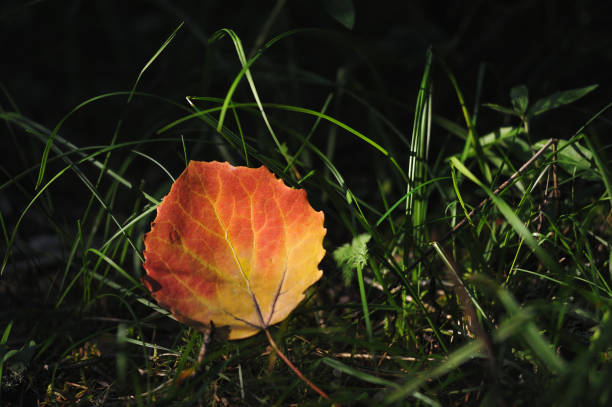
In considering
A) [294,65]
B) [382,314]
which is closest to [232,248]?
[382,314]

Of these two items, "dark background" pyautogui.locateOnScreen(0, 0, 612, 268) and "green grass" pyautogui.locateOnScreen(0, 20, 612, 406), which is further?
"dark background" pyautogui.locateOnScreen(0, 0, 612, 268)

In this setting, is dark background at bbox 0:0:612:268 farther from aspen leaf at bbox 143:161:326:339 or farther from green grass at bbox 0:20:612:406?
aspen leaf at bbox 143:161:326:339

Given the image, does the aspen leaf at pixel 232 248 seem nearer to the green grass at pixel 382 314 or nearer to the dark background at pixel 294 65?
the green grass at pixel 382 314

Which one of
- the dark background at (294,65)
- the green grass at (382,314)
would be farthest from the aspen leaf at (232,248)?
the dark background at (294,65)

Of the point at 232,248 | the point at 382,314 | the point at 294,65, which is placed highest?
the point at 294,65

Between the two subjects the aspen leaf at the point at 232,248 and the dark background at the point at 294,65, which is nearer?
the aspen leaf at the point at 232,248

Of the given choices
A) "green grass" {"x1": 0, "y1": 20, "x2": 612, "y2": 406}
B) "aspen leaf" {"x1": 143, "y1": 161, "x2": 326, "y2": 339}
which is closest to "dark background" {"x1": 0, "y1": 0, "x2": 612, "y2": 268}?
"green grass" {"x1": 0, "y1": 20, "x2": 612, "y2": 406}

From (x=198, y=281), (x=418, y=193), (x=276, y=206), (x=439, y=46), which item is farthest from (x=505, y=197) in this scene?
(x=439, y=46)

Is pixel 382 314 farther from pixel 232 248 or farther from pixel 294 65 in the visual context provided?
pixel 294 65
